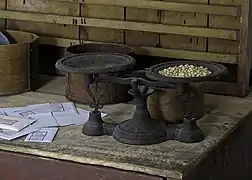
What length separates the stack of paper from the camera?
5.64 ft

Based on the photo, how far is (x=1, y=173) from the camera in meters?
1.69

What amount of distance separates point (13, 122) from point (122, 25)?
0.53m

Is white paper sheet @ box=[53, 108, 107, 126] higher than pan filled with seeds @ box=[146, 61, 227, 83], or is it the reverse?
pan filled with seeds @ box=[146, 61, 227, 83]

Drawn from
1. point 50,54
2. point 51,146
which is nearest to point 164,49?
point 50,54

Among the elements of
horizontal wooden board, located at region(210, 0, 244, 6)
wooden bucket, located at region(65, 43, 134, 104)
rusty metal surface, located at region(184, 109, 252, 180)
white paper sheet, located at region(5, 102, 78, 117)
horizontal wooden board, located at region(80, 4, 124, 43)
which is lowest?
rusty metal surface, located at region(184, 109, 252, 180)

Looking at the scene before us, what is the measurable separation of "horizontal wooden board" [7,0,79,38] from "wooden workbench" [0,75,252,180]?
47 cm

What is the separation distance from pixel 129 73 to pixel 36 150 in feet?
1.19

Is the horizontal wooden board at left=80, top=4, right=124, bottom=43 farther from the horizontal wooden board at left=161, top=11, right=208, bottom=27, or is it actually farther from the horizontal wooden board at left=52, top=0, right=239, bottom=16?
the horizontal wooden board at left=161, top=11, right=208, bottom=27

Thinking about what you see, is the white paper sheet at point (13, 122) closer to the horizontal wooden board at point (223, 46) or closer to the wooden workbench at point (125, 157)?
the wooden workbench at point (125, 157)

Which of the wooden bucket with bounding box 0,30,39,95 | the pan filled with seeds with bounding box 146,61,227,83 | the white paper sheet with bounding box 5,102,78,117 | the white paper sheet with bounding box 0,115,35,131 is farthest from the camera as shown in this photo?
the wooden bucket with bounding box 0,30,39,95

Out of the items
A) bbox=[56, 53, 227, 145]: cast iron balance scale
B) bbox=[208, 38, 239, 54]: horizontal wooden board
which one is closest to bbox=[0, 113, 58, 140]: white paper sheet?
bbox=[56, 53, 227, 145]: cast iron balance scale

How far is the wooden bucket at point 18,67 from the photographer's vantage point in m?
1.98

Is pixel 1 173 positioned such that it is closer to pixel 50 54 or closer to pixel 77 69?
pixel 77 69

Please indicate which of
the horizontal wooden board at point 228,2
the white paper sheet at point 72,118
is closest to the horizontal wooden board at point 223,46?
the horizontal wooden board at point 228,2
